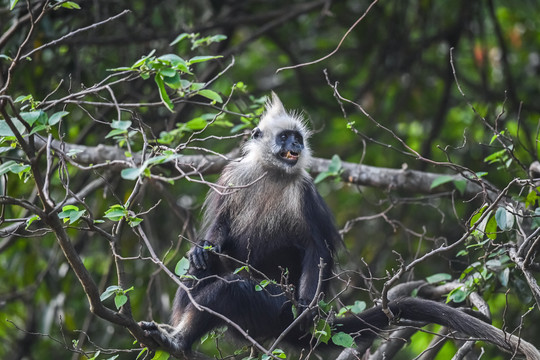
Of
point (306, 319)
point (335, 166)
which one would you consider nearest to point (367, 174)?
point (335, 166)

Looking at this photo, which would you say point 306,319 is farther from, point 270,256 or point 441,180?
point 441,180

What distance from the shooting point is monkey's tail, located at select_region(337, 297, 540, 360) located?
4.23 meters

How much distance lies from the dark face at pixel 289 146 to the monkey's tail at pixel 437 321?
4.50 ft

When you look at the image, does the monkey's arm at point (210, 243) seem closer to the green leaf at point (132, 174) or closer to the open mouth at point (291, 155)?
the open mouth at point (291, 155)

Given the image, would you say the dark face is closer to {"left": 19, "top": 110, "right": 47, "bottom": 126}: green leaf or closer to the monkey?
the monkey

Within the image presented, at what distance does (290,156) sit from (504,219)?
1841 mm

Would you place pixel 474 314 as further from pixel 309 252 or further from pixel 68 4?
pixel 68 4

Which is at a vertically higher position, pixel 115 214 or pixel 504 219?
pixel 115 214

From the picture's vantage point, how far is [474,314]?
478 cm

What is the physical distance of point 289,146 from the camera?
18.8 feet

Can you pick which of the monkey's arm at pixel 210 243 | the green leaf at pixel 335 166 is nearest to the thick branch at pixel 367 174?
the green leaf at pixel 335 166

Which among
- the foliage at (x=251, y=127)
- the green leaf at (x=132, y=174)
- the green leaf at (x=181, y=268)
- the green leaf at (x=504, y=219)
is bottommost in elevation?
the foliage at (x=251, y=127)

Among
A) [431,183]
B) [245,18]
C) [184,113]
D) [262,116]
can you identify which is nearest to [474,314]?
[431,183]

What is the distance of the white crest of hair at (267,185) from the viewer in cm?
564
